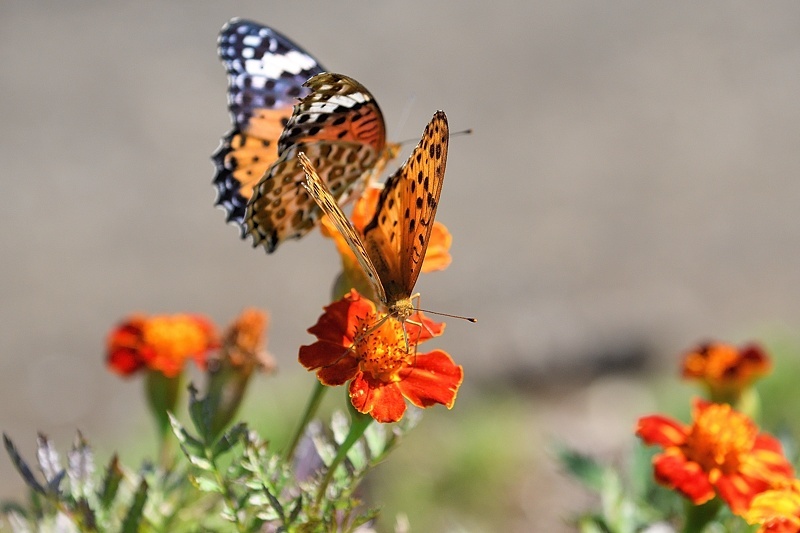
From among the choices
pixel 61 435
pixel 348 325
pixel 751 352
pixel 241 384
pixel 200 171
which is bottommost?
pixel 61 435

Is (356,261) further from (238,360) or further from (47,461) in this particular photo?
(47,461)

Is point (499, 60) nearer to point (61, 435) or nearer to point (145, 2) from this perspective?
point (145, 2)

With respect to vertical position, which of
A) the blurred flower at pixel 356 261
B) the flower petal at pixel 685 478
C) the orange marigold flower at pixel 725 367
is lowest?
the orange marigold flower at pixel 725 367

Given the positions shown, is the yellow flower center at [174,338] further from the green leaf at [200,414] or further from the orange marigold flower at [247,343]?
the green leaf at [200,414]

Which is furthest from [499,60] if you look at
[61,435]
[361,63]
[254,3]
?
[61,435]

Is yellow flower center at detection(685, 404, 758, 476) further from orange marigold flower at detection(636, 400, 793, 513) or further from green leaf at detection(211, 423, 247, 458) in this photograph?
green leaf at detection(211, 423, 247, 458)

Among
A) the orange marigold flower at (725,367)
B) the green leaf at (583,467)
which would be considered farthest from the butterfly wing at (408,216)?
the orange marigold flower at (725,367)

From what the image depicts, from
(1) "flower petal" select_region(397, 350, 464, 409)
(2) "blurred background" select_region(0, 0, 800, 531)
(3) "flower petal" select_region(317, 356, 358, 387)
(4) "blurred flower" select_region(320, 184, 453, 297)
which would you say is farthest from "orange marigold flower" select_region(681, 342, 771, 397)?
(2) "blurred background" select_region(0, 0, 800, 531)
